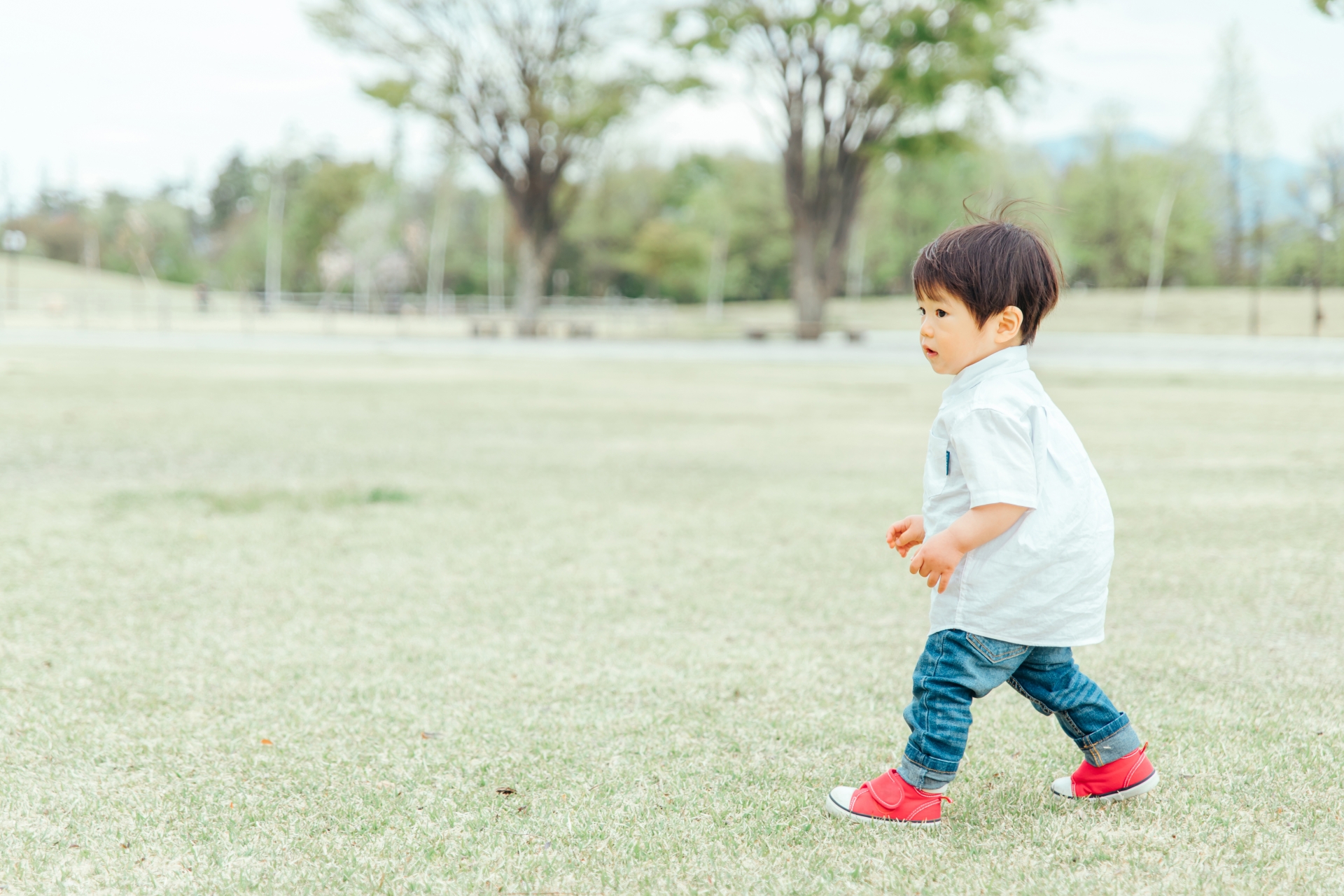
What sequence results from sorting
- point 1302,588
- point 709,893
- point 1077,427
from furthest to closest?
point 1077,427 → point 1302,588 → point 709,893

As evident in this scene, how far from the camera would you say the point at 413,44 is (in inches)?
1096

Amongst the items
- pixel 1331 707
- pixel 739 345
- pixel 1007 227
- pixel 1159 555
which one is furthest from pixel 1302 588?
pixel 739 345

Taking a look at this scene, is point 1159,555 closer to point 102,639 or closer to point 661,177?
point 102,639

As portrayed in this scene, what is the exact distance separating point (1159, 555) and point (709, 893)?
3521 millimetres

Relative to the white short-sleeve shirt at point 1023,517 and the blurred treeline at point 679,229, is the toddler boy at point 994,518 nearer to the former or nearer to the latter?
the white short-sleeve shirt at point 1023,517

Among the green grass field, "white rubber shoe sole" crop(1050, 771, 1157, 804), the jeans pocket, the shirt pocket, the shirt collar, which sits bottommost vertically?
the green grass field

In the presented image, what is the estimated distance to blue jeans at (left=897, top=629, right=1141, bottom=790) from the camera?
1998mm

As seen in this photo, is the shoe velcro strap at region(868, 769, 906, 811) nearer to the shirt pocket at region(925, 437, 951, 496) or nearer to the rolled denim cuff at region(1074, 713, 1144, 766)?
the rolled denim cuff at region(1074, 713, 1144, 766)

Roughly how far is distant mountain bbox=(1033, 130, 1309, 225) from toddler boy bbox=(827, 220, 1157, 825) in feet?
129

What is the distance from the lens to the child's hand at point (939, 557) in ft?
6.34

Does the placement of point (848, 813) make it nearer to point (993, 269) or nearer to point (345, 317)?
point (993, 269)

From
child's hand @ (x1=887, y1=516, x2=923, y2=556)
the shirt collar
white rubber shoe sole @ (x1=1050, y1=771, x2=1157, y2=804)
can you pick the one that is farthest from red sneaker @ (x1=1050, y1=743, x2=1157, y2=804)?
the shirt collar

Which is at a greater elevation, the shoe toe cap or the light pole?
the light pole

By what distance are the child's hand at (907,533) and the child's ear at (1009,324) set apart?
1.27 ft
